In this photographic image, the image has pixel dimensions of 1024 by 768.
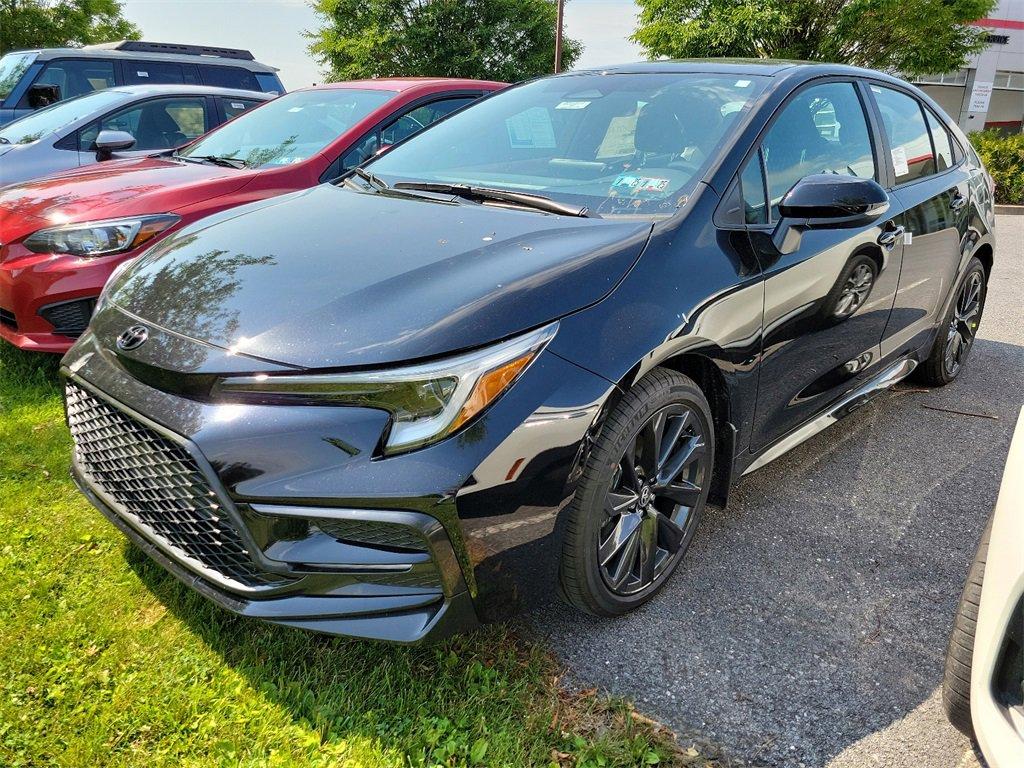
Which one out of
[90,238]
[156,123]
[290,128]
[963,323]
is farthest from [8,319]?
[963,323]

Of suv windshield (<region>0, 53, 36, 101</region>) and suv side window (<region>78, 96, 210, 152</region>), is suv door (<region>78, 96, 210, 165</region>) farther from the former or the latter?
suv windshield (<region>0, 53, 36, 101</region>)

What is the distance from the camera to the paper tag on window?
3.28 meters

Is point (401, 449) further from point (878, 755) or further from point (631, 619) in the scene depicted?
point (878, 755)

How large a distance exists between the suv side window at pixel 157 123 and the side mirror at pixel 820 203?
5161mm

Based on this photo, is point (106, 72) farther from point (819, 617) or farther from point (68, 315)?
point (819, 617)

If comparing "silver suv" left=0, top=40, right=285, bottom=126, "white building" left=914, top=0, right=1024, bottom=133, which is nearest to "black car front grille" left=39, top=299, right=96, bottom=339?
"silver suv" left=0, top=40, right=285, bottom=126

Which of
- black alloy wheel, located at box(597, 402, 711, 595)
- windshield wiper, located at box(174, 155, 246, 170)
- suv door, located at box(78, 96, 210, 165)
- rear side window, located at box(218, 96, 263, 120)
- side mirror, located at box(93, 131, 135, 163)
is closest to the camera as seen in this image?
black alloy wheel, located at box(597, 402, 711, 595)

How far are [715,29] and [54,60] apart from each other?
16363 millimetres

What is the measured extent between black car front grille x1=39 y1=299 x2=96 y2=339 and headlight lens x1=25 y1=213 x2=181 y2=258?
22cm

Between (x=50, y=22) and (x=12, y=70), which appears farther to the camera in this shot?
(x=50, y=22)

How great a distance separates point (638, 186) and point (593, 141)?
46 centimetres

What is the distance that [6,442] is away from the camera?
3.16m

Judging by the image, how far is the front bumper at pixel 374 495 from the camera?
1.69 metres

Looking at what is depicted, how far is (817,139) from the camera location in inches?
113
